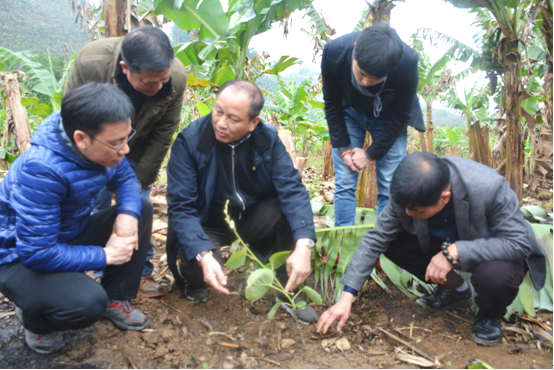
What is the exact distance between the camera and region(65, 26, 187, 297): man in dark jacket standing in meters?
1.84

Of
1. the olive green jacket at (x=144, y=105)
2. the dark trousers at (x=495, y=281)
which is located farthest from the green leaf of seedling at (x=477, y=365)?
the olive green jacket at (x=144, y=105)

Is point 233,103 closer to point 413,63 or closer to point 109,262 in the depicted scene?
point 109,262

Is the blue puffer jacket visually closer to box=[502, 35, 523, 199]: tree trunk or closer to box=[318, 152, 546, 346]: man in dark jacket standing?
box=[318, 152, 546, 346]: man in dark jacket standing

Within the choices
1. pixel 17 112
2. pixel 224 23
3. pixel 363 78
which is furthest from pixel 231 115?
pixel 17 112

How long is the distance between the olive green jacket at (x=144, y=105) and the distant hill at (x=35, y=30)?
116 ft

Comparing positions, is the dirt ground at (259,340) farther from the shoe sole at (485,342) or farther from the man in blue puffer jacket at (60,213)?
the man in blue puffer jacket at (60,213)

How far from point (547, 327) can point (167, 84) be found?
8.69 feet

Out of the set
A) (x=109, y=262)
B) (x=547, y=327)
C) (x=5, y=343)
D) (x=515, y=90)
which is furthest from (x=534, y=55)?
(x=5, y=343)

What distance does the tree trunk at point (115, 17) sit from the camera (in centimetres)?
270

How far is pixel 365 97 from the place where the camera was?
8.12 feet

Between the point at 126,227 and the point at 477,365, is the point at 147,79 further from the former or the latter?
the point at 477,365

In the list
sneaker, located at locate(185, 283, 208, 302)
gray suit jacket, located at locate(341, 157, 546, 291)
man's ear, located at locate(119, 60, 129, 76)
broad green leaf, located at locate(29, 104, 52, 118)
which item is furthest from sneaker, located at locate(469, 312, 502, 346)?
broad green leaf, located at locate(29, 104, 52, 118)

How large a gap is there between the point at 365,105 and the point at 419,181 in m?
1.09

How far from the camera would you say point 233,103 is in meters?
1.90
